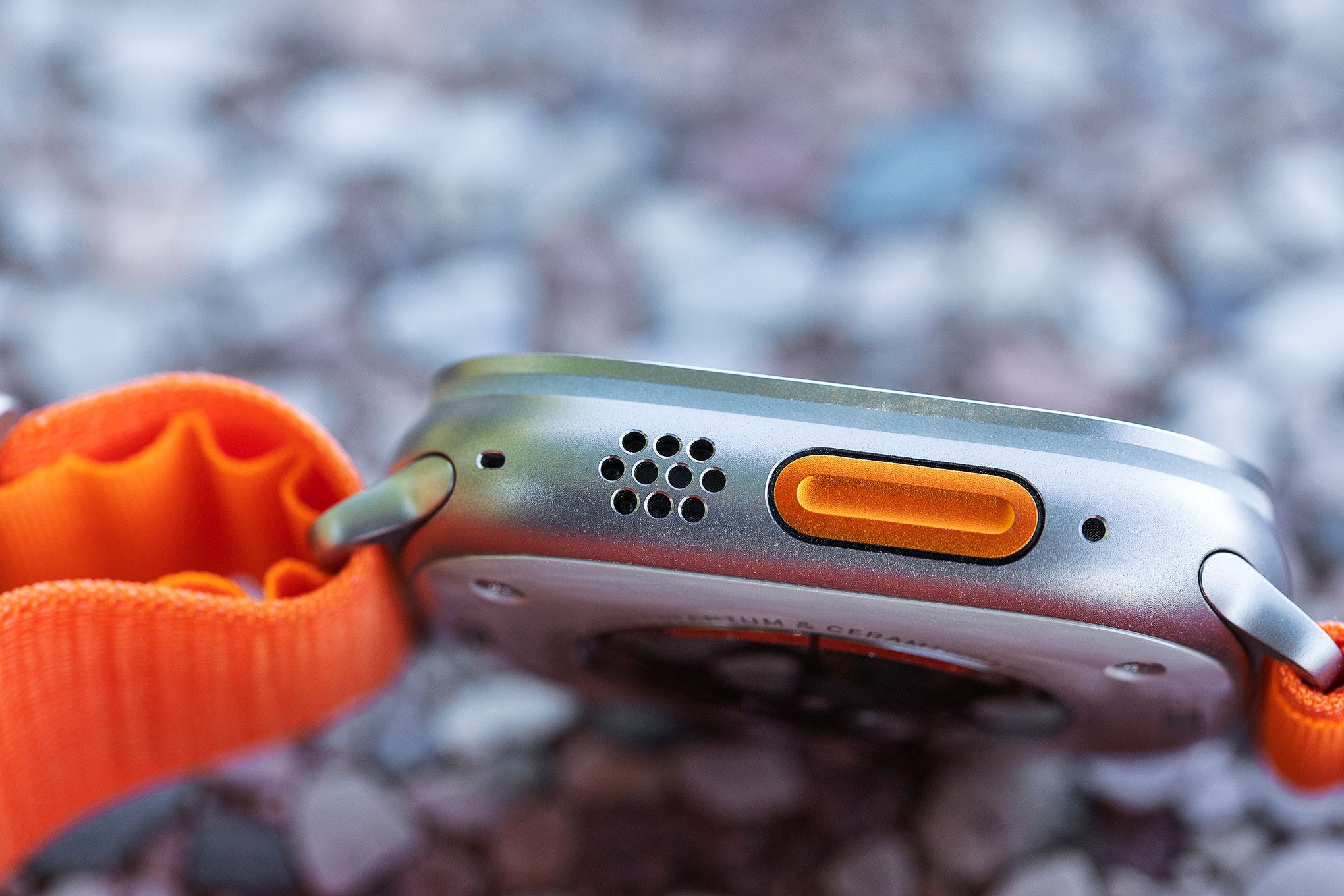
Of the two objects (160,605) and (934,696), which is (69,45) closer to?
(160,605)

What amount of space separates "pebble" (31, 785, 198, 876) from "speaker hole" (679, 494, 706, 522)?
36cm

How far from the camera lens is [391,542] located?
492 mm

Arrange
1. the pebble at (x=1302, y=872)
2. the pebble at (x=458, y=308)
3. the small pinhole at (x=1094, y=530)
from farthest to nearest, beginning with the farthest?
A: the pebble at (x=458, y=308) < the pebble at (x=1302, y=872) < the small pinhole at (x=1094, y=530)

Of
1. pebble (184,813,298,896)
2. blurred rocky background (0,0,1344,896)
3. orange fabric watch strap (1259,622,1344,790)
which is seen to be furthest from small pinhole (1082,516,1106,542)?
pebble (184,813,298,896)

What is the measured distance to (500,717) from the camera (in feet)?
2.15

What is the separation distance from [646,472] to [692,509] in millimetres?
22

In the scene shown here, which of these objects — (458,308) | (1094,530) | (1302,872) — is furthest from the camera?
(458,308)

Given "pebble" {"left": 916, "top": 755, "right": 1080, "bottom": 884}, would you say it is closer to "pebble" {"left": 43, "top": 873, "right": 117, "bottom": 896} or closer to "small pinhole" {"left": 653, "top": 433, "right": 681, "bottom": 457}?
"small pinhole" {"left": 653, "top": 433, "right": 681, "bottom": 457}

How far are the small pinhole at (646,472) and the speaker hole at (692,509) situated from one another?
0.05 ft

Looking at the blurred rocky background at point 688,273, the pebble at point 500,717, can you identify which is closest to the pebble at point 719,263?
the blurred rocky background at point 688,273

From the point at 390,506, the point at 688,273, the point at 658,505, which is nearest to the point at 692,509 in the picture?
the point at 658,505

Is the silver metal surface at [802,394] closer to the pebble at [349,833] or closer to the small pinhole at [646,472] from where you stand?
the small pinhole at [646,472]

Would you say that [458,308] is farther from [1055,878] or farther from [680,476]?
[1055,878]

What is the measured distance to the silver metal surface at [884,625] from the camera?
43cm
